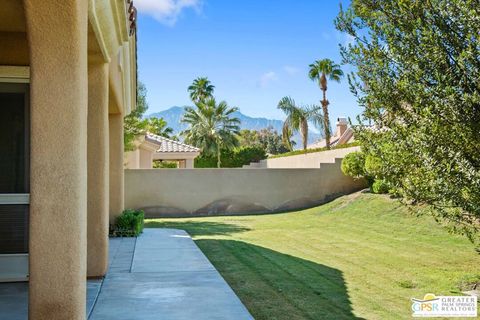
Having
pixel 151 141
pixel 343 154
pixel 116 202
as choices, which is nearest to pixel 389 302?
pixel 116 202

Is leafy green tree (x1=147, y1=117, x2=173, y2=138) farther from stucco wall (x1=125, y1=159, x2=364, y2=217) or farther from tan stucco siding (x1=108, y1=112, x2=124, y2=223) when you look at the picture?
tan stucco siding (x1=108, y1=112, x2=124, y2=223)

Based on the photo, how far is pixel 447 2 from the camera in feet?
20.2

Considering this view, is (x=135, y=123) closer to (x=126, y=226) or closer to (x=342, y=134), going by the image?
(x=126, y=226)

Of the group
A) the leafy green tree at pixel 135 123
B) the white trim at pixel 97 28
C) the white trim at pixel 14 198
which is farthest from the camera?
the leafy green tree at pixel 135 123

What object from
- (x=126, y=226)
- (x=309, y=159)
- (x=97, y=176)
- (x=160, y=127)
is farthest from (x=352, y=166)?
(x=160, y=127)

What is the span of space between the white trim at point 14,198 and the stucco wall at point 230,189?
14.9 meters

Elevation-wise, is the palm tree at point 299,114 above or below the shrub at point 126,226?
above

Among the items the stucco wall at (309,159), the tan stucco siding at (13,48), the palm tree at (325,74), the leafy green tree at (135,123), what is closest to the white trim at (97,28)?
the tan stucco siding at (13,48)

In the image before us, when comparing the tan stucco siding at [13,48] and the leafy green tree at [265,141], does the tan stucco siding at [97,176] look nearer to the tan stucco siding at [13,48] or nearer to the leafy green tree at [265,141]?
the tan stucco siding at [13,48]

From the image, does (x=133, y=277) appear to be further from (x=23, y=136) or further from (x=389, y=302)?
(x=389, y=302)

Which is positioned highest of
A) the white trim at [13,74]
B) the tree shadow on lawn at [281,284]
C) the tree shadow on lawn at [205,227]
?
the white trim at [13,74]

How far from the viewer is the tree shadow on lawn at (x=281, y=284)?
249 inches

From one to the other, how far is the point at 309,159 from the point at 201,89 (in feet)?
101

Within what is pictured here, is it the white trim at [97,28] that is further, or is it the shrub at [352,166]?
the shrub at [352,166]
